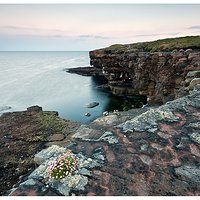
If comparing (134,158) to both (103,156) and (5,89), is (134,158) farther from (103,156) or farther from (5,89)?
(5,89)

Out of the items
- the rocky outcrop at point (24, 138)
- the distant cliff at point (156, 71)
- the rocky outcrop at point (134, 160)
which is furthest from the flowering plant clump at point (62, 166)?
the rocky outcrop at point (24, 138)

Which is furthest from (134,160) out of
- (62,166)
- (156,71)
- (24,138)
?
(156,71)

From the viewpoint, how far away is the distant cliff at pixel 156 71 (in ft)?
75.0

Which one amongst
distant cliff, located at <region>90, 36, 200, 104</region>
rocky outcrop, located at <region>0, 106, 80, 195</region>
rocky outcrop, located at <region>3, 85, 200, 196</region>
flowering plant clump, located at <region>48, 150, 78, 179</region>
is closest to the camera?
rocky outcrop, located at <region>3, 85, 200, 196</region>

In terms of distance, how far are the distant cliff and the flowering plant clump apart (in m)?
8.99

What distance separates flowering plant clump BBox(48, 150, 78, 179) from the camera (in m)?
3.96

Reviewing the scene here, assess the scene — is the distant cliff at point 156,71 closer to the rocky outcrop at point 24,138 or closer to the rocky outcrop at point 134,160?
the rocky outcrop at point 134,160

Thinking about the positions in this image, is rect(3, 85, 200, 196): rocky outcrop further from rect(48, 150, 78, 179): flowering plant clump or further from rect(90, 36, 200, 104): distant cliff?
rect(90, 36, 200, 104): distant cliff

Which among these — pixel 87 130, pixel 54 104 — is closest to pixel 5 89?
pixel 54 104

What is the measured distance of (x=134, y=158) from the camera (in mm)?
4547

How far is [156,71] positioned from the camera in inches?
1425

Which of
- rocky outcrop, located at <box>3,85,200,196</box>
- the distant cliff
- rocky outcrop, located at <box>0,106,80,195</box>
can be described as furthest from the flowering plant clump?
rocky outcrop, located at <box>0,106,80,195</box>

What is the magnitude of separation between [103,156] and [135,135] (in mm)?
1125

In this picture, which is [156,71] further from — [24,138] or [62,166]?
[62,166]
